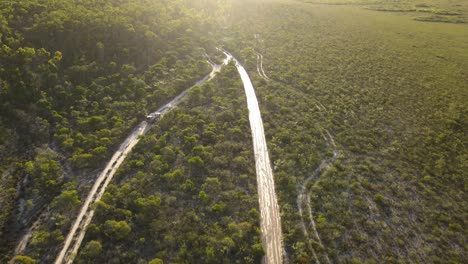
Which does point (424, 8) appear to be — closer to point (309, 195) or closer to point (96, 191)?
point (309, 195)

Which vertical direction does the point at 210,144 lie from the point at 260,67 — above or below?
below

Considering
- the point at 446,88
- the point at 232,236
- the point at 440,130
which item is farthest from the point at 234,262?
the point at 446,88

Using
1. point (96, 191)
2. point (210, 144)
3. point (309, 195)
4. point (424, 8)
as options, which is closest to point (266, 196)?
point (309, 195)

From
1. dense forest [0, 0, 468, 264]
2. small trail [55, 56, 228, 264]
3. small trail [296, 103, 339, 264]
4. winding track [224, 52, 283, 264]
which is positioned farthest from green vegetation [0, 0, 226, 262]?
small trail [296, 103, 339, 264]

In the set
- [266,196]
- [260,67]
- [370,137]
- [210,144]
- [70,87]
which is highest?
[70,87]

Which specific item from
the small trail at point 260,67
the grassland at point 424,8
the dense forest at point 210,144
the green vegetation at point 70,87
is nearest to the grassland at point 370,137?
the dense forest at point 210,144

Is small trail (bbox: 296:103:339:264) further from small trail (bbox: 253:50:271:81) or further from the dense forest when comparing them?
small trail (bbox: 253:50:271:81)
